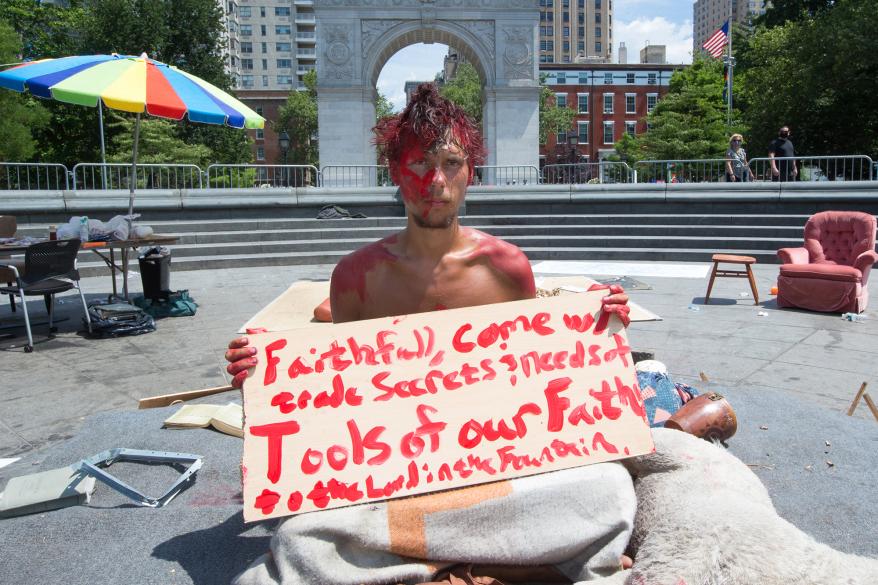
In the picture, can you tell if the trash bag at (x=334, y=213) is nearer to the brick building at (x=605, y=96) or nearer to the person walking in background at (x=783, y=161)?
the person walking in background at (x=783, y=161)

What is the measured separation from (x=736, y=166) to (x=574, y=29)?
10677 cm

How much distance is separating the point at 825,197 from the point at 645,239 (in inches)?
153

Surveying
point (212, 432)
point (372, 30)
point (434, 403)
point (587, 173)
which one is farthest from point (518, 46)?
point (434, 403)

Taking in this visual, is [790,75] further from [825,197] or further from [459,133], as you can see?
[459,133]

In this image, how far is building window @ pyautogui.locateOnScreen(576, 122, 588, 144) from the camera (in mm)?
74812

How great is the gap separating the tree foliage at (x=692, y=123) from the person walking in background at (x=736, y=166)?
2043 cm

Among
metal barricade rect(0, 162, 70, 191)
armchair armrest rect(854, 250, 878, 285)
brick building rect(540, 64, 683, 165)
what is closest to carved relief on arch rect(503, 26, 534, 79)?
metal barricade rect(0, 162, 70, 191)

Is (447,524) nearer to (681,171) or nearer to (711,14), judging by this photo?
(681,171)

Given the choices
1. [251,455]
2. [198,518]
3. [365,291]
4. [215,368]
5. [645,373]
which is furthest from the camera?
[215,368]

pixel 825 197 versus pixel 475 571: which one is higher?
pixel 825 197

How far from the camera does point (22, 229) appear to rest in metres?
12.2

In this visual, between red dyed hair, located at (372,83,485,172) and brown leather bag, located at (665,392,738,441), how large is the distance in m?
1.69

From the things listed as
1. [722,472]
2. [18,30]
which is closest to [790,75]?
[722,472]

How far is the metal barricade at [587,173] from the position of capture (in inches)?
685
